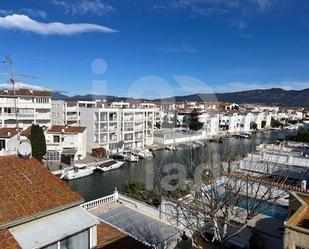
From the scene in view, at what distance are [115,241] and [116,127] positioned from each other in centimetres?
3328

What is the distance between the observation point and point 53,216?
5.91m

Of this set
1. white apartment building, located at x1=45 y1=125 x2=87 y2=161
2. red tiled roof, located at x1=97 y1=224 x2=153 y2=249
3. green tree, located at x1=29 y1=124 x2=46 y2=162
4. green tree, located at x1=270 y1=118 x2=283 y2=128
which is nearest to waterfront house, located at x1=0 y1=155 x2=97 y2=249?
red tiled roof, located at x1=97 y1=224 x2=153 y2=249

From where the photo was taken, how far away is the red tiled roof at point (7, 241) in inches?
183

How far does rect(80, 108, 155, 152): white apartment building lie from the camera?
126ft

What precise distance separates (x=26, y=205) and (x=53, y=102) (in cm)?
4152

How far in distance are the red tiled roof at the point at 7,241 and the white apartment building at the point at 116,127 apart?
111 ft

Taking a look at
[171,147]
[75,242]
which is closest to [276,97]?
[171,147]

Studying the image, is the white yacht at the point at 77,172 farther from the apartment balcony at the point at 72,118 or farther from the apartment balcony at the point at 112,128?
the apartment balcony at the point at 72,118

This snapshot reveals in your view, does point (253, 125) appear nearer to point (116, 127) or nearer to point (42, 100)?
point (116, 127)

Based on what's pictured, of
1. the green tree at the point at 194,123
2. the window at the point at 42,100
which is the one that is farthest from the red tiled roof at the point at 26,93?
the green tree at the point at 194,123

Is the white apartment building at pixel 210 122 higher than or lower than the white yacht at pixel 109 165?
higher

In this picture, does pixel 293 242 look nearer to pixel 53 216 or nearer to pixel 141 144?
pixel 53 216

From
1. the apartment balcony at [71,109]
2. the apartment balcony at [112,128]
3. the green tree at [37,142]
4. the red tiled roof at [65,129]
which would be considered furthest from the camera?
the apartment balcony at [71,109]

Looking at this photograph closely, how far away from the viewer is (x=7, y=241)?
475 cm
